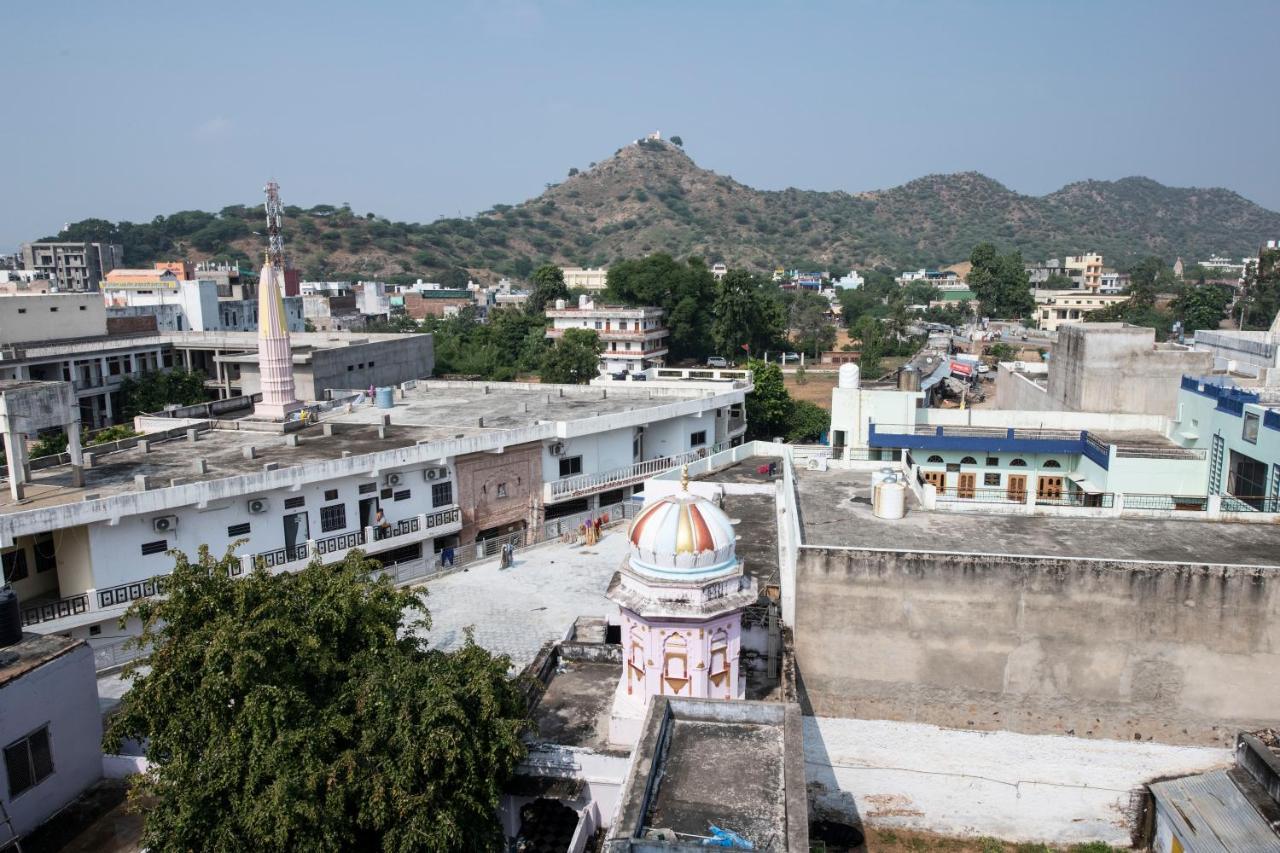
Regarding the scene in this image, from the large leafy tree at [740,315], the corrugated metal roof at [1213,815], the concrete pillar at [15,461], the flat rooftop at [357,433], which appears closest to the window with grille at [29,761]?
the flat rooftop at [357,433]

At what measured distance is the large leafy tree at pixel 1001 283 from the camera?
373 ft

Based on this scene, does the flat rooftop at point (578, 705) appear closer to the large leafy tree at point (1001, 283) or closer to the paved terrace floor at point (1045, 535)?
the paved terrace floor at point (1045, 535)

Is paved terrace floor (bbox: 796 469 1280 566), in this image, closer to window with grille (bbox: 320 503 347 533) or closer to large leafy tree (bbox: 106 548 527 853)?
large leafy tree (bbox: 106 548 527 853)

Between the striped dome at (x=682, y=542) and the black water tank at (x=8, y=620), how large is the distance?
9.94 m

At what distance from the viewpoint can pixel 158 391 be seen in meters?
55.9

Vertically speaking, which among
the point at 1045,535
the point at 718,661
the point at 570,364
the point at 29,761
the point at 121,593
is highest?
the point at 570,364

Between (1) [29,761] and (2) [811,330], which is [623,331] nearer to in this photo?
(2) [811,330]

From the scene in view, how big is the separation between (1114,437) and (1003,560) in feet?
54.1

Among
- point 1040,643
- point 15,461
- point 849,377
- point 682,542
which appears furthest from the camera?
point 849,377

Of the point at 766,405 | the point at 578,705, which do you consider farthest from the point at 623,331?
the point at 578,705

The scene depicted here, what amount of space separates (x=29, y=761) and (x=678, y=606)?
984 cm

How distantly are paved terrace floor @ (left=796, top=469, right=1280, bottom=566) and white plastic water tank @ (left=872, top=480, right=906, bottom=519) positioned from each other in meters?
0.18

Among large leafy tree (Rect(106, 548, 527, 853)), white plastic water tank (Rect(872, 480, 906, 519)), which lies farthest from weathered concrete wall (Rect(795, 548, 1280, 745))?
large leafy tree (Rect(106, 548, 527, 853))

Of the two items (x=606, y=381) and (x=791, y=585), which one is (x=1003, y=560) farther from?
(x=606, y=381)
